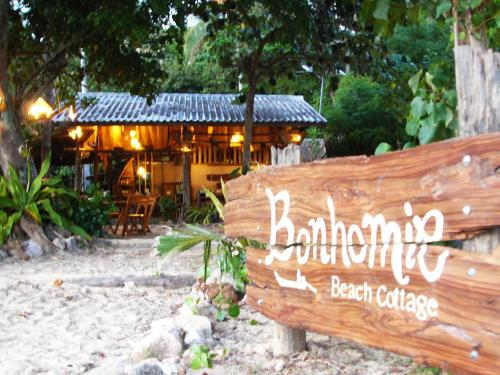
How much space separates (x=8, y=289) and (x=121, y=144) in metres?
11.6

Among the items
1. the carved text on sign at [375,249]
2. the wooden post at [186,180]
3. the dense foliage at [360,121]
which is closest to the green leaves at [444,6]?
the carved text on sign at [375,249]

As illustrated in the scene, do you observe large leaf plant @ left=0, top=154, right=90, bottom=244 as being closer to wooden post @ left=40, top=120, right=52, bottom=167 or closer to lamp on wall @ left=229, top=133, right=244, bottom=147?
wooden post @ left=40, top=120, right=52, bottom=167

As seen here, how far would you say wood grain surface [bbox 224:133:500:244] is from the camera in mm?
1840

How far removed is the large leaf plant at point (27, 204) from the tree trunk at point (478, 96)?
7877mm

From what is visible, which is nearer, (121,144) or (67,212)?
(67,212)

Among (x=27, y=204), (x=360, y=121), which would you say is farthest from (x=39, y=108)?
(x=360, y=121)

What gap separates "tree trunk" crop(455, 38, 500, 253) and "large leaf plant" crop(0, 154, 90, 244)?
788 centimetres

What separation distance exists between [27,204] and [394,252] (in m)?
7.86

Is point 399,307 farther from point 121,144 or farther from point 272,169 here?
point 121,144

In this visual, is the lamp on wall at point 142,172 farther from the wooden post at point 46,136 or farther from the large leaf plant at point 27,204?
the large leaf plant at point 27,204

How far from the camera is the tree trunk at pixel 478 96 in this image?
1.94 m

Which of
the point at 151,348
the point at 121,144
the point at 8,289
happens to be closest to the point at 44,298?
the point at 8,289

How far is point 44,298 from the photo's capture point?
561 cm

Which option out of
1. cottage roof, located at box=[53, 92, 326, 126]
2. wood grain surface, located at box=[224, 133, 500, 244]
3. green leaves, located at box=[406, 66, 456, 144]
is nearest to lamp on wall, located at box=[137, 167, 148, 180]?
cottage roof, located at box=[53, 92, 326, 126]
